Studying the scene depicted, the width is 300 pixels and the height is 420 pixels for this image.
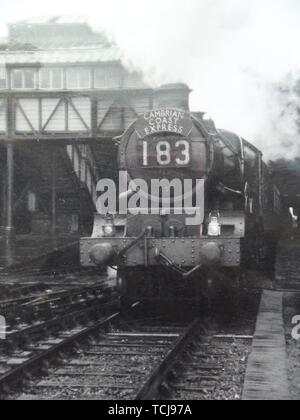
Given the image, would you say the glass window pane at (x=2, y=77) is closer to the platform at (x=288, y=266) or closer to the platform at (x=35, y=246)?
the platform at (x=35, y=246)

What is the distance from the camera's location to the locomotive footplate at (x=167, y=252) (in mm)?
7176

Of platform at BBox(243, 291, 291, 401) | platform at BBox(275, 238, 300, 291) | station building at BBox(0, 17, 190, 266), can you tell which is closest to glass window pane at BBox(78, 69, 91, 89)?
station building at BBox(0, 17, 190, 266)

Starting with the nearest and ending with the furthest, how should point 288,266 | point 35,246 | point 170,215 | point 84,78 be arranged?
point 170,215 < point 288,266 < point 35,246 < point 84,78

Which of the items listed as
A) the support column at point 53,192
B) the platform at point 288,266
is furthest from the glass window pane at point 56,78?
the platform at point 288,266

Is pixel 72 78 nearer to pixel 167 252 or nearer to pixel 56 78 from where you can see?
pixel 56 78

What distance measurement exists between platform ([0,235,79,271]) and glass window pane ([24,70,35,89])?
16.8 ft

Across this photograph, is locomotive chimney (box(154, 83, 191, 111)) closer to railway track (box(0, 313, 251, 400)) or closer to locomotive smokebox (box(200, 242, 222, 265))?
locomotive smokebox (box(200, 242, 222, 265))

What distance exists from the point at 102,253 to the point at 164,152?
1.49 metres

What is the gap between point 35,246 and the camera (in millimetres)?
17688

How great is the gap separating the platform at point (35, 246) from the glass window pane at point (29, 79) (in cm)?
513

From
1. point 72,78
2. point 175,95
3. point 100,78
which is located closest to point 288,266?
point 175,95

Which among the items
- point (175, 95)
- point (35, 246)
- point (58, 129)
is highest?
point (58, 129)

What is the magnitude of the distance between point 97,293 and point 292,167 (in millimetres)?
6899
